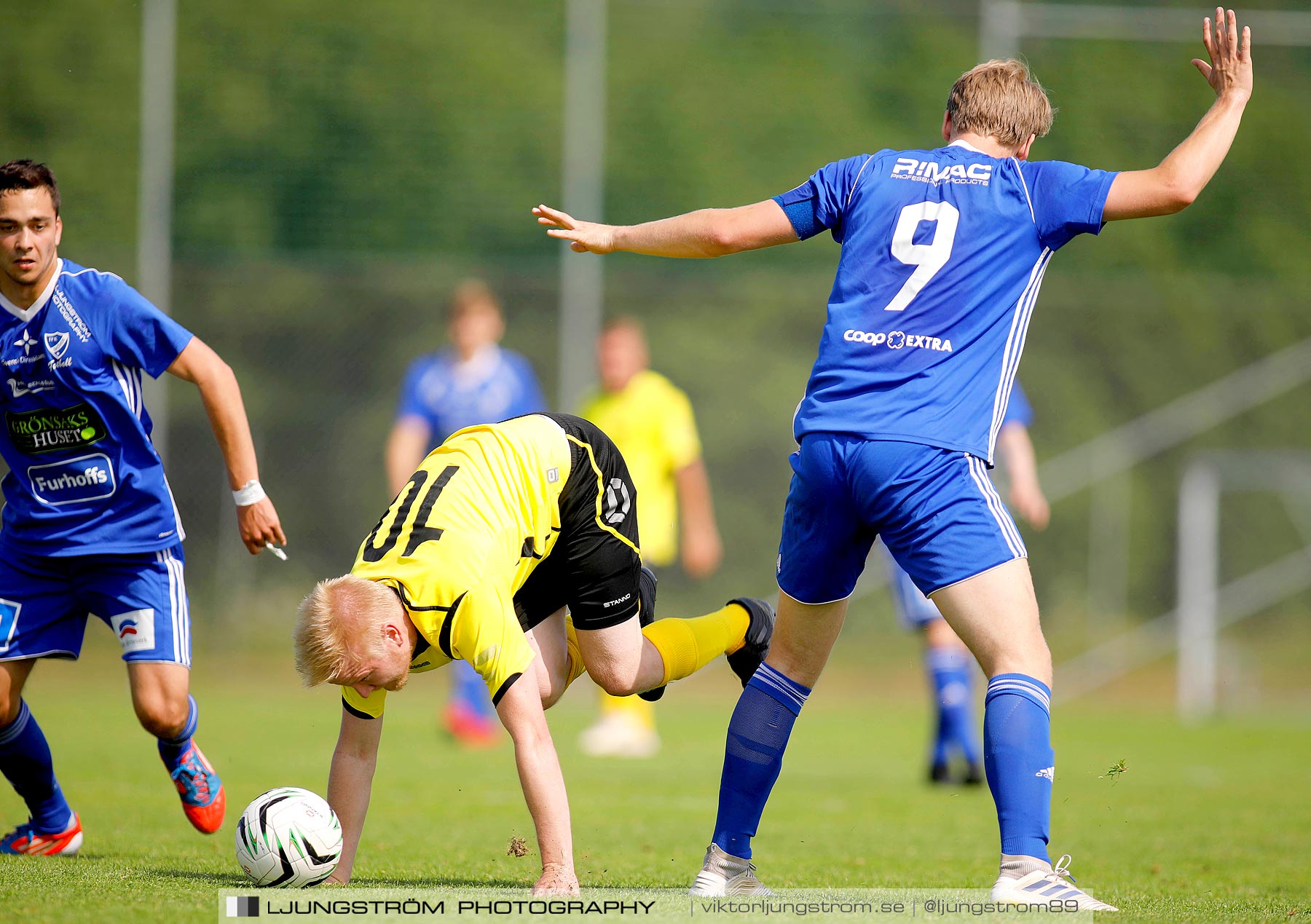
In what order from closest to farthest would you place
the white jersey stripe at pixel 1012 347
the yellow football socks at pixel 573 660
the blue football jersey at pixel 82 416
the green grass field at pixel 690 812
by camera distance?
the white jersey stripe at pixel 1012 347
the green grass field at pixel 690 812
the blue football jersey at pixel 82 416
the yellow football socks at pixel 573 660

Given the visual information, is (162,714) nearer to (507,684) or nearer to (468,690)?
(507,684)

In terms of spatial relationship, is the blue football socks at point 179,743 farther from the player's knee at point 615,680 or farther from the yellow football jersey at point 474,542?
the player's knee at point 615,680

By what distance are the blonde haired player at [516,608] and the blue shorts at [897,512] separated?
32.5 inches

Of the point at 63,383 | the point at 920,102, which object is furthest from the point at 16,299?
the point at 920,102

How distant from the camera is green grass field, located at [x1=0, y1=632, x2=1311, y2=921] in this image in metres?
4.32

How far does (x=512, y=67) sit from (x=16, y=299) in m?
14.3

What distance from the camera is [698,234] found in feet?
12.9

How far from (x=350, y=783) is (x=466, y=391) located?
5429 mm

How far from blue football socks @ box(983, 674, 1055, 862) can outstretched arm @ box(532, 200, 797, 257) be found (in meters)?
1.31

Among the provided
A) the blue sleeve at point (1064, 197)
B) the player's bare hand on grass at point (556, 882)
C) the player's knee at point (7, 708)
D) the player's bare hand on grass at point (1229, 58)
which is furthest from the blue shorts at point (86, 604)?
the player's bare hand on grass at point (1229, 58)

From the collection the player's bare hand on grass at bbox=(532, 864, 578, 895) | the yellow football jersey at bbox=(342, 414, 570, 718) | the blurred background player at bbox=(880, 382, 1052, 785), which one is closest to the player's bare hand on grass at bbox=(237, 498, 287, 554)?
the yellow football jersey at bbox=(342, 414, 570, 718)

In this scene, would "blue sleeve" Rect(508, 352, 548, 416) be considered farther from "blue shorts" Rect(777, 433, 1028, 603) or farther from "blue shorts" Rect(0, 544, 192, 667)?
"blue shorts" Rect(777, 433, 1028, 603)

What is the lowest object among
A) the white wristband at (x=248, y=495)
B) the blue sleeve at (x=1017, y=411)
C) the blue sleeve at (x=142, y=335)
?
the white wristband at (x=248, y=495)

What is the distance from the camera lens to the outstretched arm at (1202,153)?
3592 millimetres
